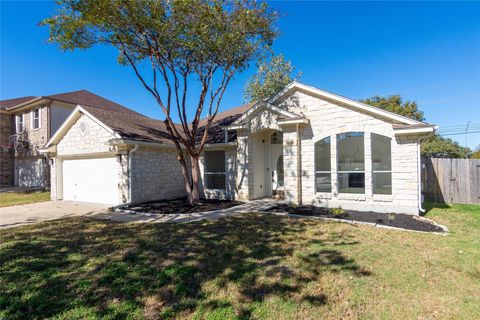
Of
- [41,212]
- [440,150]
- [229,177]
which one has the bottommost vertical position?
[41,212]

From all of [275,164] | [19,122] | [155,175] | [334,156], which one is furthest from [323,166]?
[19,122]

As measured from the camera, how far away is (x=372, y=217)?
827 centimetres

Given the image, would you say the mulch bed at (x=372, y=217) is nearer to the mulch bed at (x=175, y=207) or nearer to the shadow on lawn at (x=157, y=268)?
the shadow on lawn at (x=157, y=268)

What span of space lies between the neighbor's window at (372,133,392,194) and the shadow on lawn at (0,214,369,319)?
3.89m

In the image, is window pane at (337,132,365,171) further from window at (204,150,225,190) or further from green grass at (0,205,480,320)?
window at (204,150,225,190)

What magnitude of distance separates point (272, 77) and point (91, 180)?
18.1 metres

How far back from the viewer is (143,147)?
11.9 meters

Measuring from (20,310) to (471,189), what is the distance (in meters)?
14.8

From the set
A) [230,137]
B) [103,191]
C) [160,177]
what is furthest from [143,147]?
[230,137]

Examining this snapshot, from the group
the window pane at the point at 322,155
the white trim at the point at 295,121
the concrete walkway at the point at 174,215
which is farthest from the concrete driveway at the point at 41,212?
the window pane at the point at 322,155

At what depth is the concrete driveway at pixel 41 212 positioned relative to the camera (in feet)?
29.5

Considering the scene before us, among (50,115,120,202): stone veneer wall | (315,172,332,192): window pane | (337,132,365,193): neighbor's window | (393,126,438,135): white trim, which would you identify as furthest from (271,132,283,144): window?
(50,115,120,202): stone veneer wall

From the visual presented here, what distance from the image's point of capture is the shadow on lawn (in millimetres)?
3496

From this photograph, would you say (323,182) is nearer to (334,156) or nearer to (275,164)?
(334,156)
